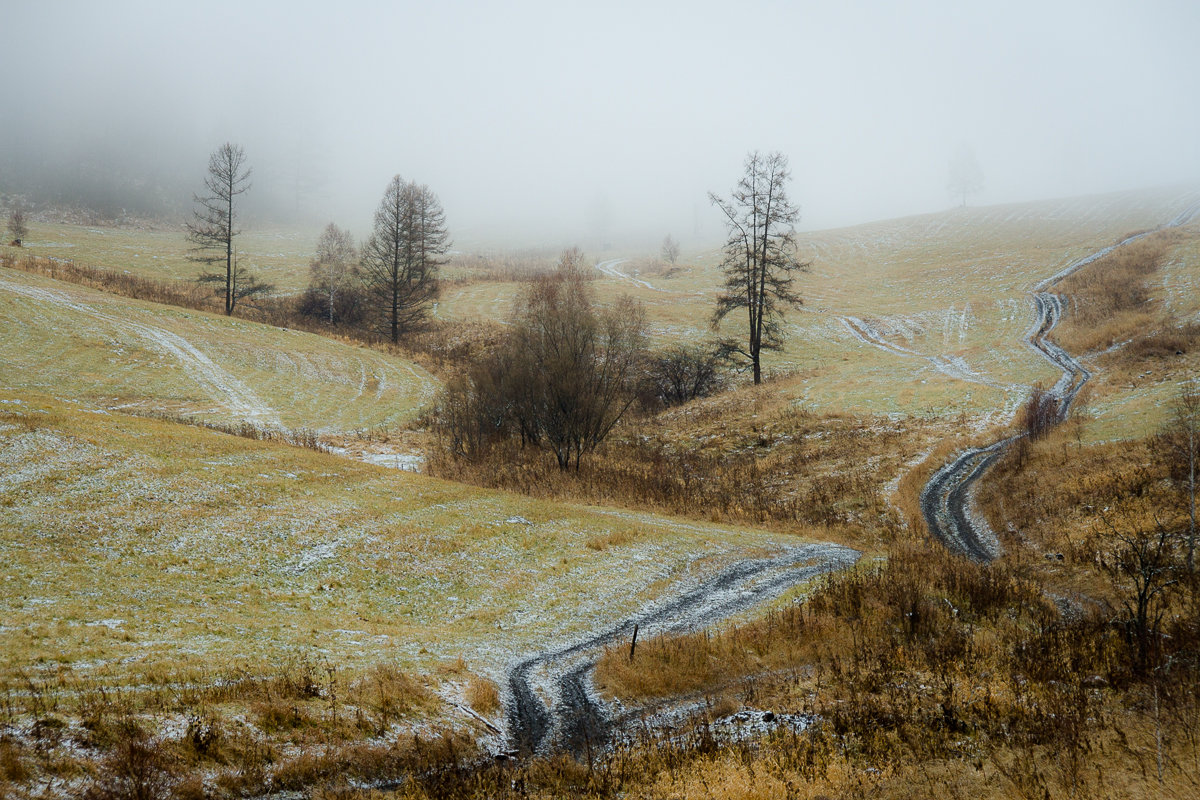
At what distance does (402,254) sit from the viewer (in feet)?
213

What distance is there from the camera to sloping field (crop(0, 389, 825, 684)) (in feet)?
38.3

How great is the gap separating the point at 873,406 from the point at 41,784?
41187 millimetres

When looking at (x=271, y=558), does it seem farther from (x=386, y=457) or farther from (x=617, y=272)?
(x=617, y=272)

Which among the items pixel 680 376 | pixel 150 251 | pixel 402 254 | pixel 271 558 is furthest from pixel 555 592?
pixel 150 251

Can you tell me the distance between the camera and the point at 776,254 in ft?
161

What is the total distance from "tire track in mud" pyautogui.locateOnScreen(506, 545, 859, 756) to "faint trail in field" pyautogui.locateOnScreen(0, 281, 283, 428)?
101ft

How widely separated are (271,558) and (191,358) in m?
35.5

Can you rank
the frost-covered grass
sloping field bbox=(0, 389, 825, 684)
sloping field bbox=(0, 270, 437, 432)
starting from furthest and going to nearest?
the frost-covered grass, sloping field bbox=(0, 270, 437, 432), sloping field bbox=(0, 389, 825, 684)

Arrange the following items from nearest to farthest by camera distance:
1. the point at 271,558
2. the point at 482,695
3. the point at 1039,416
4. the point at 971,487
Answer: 1. the point at 482,695
2. the point at 271,558
3. the point at 971,487
4. the point at 1039,416

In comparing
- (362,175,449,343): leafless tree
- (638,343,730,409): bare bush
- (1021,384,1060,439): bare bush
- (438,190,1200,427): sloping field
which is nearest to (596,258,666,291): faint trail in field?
(438,190,1200,427): sloping field

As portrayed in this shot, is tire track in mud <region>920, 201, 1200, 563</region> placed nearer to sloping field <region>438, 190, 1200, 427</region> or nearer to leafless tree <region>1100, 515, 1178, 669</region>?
sloping field <region>438, 190, 1200, 427</region>

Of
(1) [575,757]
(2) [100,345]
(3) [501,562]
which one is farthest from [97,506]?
(2) [100,345]

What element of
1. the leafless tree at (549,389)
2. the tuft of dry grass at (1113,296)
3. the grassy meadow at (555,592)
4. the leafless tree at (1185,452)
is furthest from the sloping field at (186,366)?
the tuft of dry grass at (1113,296)

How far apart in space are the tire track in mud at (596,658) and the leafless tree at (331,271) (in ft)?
201
